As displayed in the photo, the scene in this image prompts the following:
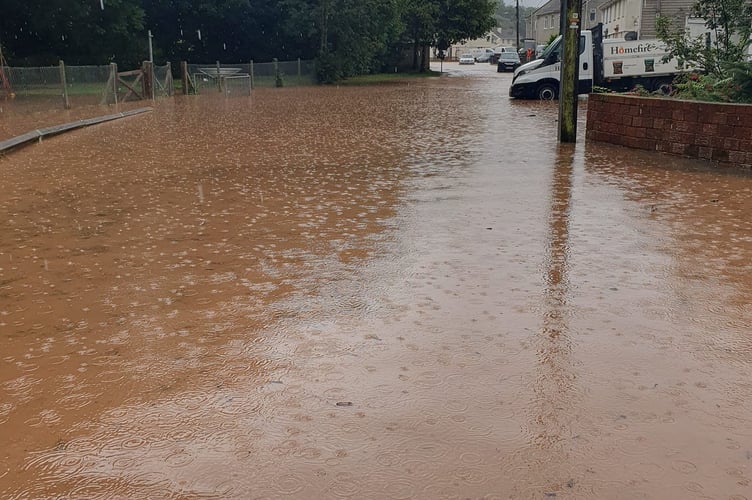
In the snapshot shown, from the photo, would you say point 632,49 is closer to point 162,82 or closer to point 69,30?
point 162,82

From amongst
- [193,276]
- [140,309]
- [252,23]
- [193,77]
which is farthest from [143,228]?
[252,23]

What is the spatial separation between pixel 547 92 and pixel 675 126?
14.9 meters

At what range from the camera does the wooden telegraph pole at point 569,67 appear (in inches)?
492

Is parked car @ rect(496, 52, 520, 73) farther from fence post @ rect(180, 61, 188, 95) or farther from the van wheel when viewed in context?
the van wheel

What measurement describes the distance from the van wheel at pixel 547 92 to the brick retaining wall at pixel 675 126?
Result: 12539 millimetres

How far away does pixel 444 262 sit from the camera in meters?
5.92

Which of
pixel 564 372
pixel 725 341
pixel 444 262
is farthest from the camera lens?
pixel 444 262

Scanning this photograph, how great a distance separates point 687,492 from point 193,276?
383cm

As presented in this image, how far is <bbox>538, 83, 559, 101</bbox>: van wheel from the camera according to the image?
1009 inches

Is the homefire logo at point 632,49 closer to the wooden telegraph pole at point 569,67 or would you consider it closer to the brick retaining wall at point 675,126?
the brick retaining wall at point 675,126

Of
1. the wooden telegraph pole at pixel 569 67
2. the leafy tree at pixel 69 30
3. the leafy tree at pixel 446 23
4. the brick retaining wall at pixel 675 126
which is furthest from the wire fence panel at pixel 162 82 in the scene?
the leafy tree at pixel 446 23

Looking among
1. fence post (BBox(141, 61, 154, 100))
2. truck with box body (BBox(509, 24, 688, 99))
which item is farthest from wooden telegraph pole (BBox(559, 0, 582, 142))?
fence post (BBox(141, 61, 154, 100))

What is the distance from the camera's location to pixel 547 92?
84.5 ft

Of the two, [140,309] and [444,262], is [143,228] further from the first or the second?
[444,262]
